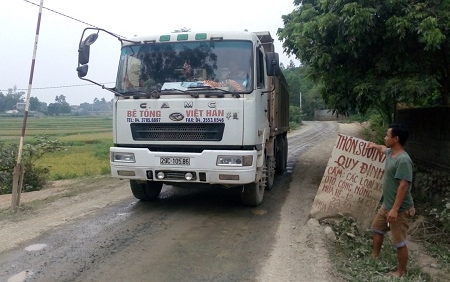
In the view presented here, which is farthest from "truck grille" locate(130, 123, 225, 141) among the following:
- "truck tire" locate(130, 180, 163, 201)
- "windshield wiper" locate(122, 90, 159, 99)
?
"truck tire" locate(130, 180, 163, 201)

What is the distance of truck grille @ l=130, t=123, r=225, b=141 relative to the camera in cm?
586

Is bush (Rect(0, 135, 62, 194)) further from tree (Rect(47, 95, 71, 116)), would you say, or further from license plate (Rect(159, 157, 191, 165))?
tree (Rect(47, 95, 71, 116))

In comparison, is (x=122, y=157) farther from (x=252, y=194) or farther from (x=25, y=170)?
(x=25, y=170)

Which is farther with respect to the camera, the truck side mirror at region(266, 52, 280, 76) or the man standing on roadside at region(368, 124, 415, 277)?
the truck side mirror at region(266, 52, 280, 76)

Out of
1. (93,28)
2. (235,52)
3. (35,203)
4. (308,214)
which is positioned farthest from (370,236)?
(35,203)

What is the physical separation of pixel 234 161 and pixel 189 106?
1.00 m

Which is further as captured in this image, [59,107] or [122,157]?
[59,107]

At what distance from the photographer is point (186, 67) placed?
6133 mm

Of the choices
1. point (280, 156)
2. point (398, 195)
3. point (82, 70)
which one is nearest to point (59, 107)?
point (280, 156)

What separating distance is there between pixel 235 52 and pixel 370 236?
3.21m

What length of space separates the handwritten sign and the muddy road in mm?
475

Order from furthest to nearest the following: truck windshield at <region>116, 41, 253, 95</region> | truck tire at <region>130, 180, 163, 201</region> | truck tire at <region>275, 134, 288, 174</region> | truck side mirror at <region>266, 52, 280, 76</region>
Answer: truck tire at <region>275, 134, 288, 174</region>, truck tire at <region>130, 180, 163, 201</region>, truck side mirror at <region>266, 52, 280, 76</region>, truck windshield at <region>116, 41, 253, 95</region>

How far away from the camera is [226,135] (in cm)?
580

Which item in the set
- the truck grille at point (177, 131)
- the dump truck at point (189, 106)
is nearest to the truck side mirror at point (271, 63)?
the dump truck at point (189, 106)
